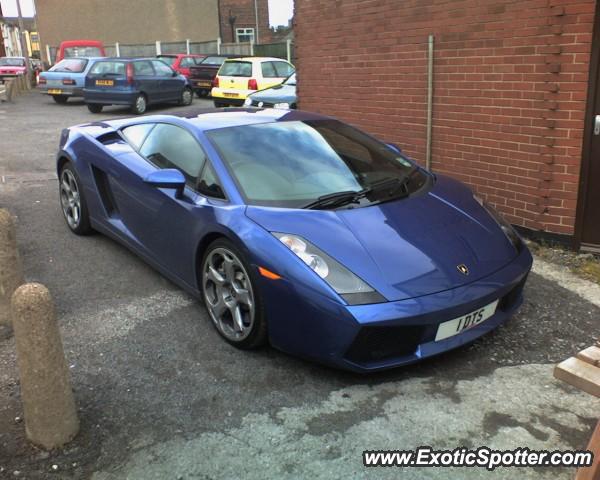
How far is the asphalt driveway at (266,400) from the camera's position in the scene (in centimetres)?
255

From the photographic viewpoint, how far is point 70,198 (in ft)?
18.3

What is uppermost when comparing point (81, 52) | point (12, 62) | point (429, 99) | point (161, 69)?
point (81, 52)

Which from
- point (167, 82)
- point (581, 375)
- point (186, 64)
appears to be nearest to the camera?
point (581, 375)

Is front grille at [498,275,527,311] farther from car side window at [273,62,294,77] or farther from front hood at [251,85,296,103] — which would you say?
car side window at [273,62,294,77]

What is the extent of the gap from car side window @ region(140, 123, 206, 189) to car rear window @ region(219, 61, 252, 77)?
38.5ft

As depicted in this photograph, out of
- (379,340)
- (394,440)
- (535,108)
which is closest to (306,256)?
(379,340)

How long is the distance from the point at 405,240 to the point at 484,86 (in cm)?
306

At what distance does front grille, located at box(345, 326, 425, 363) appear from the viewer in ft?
9.46

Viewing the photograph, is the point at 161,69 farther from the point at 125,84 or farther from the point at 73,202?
the point at 73,202

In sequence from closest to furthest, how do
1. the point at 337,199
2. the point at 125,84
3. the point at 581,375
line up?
the point at 581,375, the point at 337,199, the point at 125,84

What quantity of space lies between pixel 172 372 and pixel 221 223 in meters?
0.88

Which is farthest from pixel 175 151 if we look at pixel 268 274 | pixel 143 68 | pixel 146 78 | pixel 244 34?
pixel 244 34

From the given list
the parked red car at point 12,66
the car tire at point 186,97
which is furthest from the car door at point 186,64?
the parked red car at point 12,66

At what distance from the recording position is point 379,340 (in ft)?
9.60
